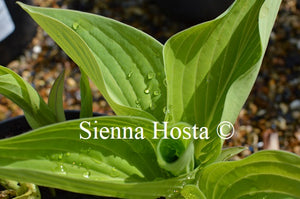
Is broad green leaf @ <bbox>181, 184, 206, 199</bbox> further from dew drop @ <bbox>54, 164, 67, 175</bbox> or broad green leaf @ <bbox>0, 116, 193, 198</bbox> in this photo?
dew drop @ <bbox>54, 164, 67, 175</bbox>

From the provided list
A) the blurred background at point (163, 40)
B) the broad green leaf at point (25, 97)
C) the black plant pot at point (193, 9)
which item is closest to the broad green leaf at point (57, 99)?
the broad green leaf at point (25, 97)

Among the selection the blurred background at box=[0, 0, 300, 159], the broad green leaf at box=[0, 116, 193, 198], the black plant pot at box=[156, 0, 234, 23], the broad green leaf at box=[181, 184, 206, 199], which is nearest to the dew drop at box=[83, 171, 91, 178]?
the broad green leaf at box=[0, 116, 193, 198]

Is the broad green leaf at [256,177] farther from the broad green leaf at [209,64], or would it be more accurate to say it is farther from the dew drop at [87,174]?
the dew drop at [87,174]

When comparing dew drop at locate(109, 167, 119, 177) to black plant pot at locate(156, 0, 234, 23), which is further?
black plant pot at locate(156, 0, 234, 23)

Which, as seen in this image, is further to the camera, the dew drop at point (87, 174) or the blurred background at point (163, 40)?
the blurred background at point (163, 40)

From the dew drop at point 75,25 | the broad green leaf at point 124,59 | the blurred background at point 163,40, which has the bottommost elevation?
the blurred background at point 163,40
